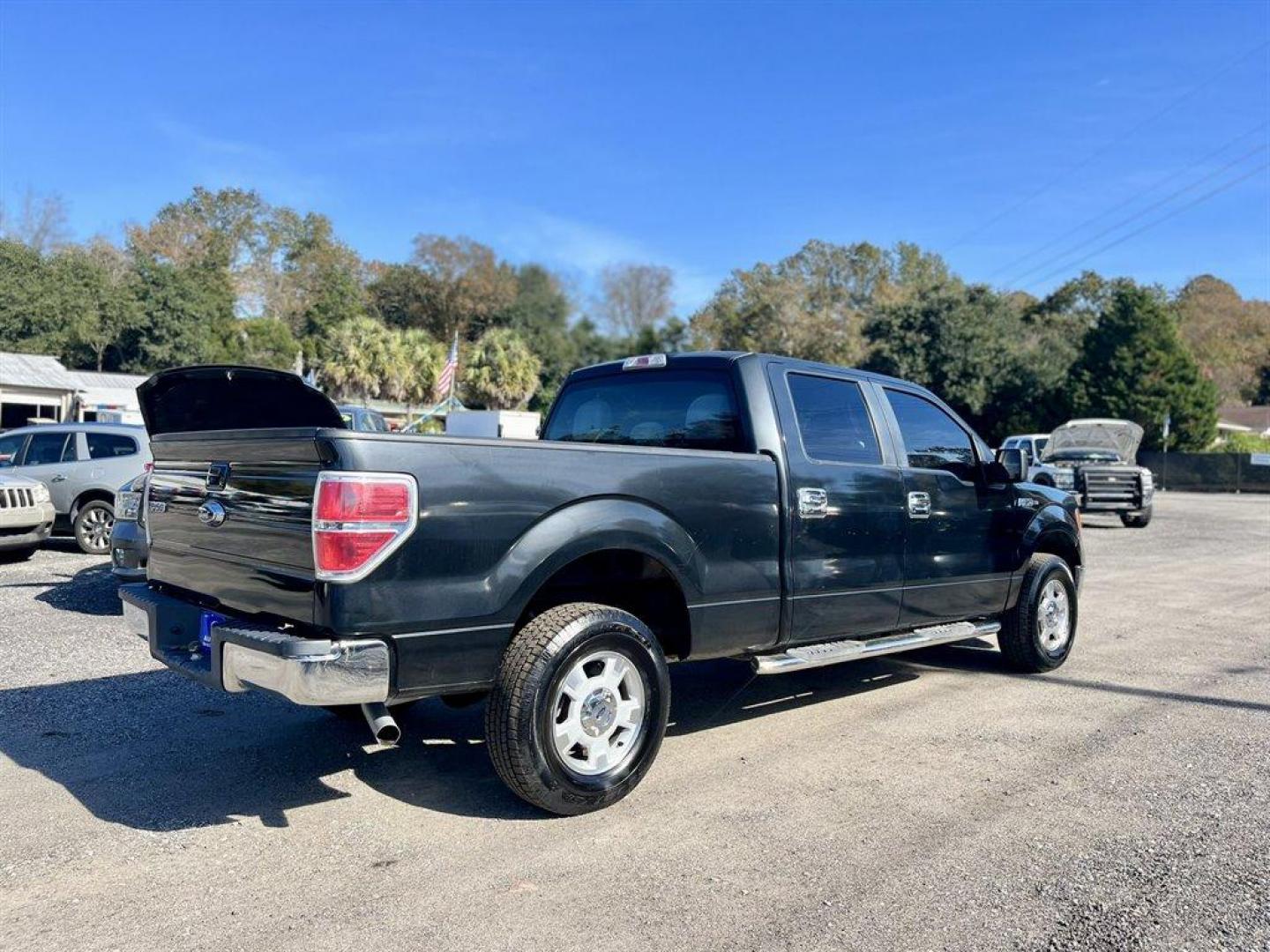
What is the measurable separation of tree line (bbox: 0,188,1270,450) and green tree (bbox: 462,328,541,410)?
0.32 ft

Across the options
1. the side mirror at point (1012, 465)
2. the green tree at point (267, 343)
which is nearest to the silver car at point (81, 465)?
the side mirror at point (1012, 465)

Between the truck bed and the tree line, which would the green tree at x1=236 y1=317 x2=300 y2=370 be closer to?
the tree line

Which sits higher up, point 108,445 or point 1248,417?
point 1248,417

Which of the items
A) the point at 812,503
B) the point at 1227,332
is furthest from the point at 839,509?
the point at 1227,332

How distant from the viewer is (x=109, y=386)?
131 ft

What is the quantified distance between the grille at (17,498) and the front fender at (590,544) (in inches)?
359

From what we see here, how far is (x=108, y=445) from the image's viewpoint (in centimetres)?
1259

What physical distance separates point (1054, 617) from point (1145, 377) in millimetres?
38921

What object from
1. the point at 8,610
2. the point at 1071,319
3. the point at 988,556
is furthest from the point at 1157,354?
the point at 8,610

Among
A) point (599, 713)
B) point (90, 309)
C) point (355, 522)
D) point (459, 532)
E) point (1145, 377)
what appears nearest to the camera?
point (355, 522)

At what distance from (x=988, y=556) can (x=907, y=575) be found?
0.94m

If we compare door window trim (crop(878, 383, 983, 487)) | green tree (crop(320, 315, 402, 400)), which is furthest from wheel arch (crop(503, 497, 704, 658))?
green tree (crop(320, 315, 402, 400))

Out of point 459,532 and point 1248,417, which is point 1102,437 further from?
point 1248,417

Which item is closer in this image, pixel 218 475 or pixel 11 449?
pixel 218 475
